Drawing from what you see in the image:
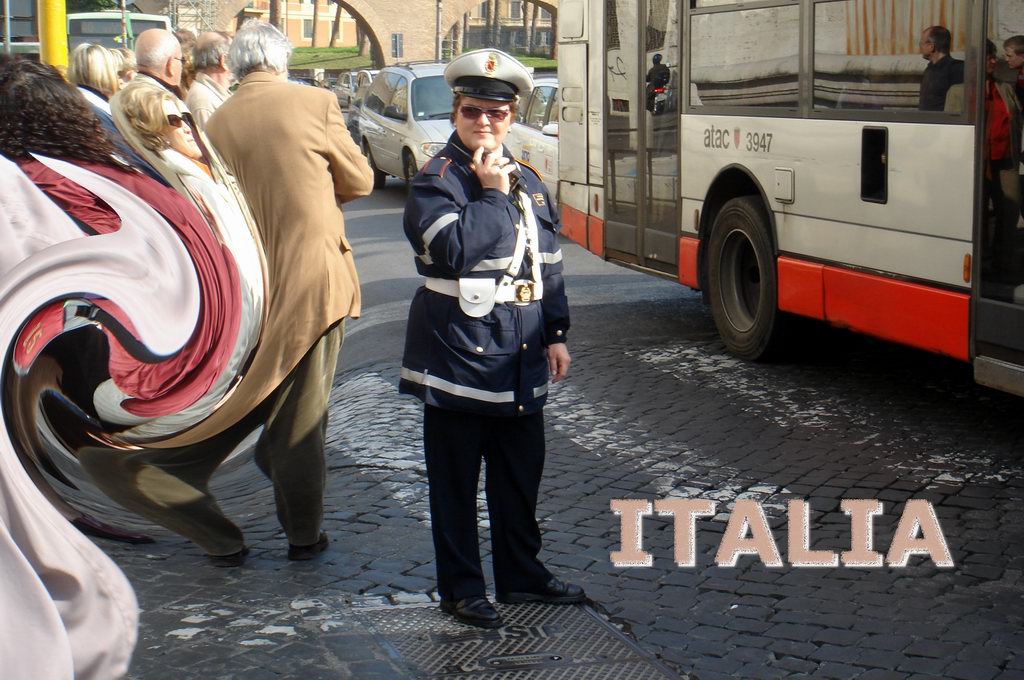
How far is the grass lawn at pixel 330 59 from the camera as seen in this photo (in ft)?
254

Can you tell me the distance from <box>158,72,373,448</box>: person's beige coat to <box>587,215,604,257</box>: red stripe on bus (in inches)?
222

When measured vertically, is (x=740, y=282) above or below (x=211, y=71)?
below

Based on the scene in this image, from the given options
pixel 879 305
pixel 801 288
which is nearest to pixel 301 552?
pixel 879 305

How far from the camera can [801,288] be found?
8008 millimetres

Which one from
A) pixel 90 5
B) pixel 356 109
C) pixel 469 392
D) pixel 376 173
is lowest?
pixel 469 392

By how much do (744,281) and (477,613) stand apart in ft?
16.1

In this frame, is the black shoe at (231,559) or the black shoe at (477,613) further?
the black shoe at (231,559)

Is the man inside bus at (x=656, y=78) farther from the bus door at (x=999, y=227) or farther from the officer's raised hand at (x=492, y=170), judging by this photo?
the officer's raised hand at (x=492, y=170)

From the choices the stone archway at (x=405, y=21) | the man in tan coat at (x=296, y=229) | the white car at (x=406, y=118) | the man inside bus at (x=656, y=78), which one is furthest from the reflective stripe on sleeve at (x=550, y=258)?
the stone archway at (x=405, y=21)

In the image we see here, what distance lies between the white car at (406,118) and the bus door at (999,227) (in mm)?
12593

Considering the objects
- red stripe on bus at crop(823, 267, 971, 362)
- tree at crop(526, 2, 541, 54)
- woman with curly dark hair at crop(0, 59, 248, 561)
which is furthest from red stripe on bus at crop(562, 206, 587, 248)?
tree at crop(526, 2, 541, 54)

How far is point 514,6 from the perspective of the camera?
355 ft

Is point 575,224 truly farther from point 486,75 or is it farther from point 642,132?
point 486,75

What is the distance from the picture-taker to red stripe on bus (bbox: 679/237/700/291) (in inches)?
365
